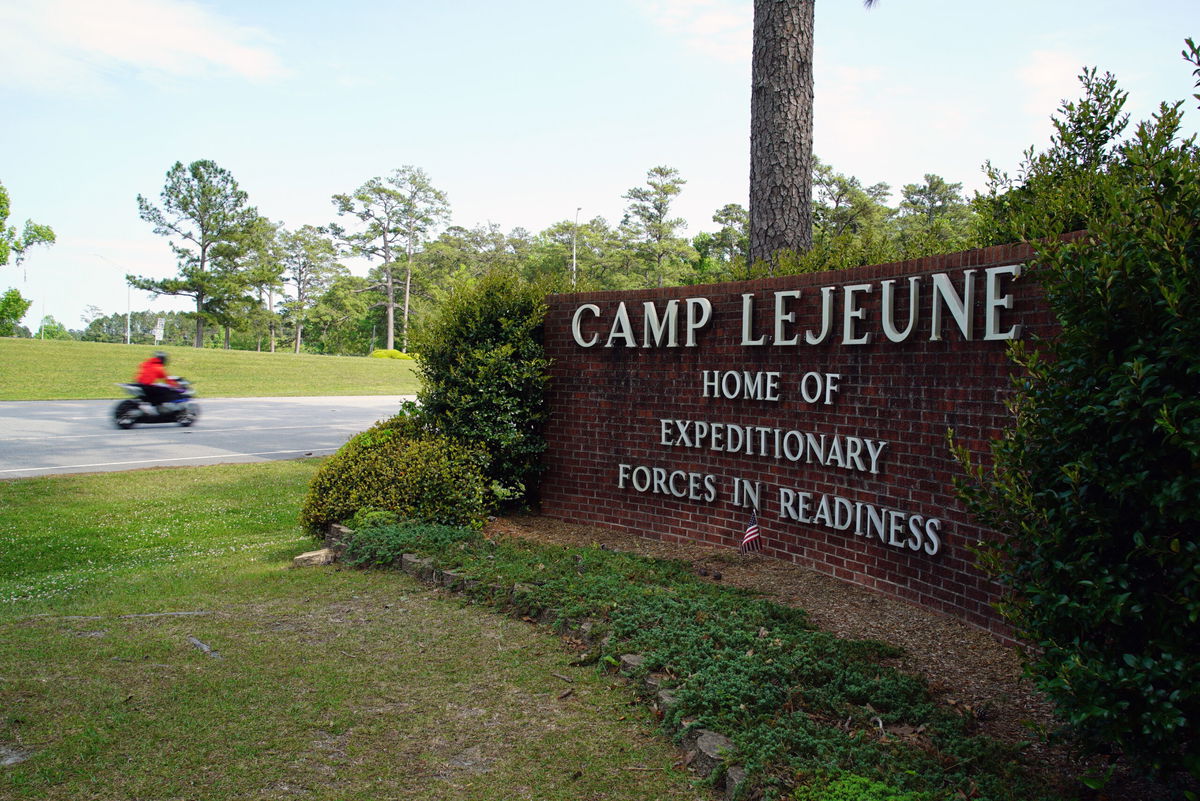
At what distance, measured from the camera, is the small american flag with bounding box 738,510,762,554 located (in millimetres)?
7008

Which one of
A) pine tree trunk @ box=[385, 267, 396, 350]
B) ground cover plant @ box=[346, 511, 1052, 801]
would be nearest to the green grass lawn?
ground cover plant @ box=[346, 511, 1052, 801]

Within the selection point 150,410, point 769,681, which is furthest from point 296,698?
point 150,410

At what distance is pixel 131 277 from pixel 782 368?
2209 inches

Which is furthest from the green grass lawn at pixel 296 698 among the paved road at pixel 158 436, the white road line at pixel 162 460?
the paved road at pixel 158 436

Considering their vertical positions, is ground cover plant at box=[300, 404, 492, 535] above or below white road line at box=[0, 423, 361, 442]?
above

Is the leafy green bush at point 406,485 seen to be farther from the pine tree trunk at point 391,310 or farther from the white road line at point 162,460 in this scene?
the pine tree trunk at point 391,310

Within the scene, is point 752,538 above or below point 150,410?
below

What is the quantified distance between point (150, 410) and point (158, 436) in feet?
6.53

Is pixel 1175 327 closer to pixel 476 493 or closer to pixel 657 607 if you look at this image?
pixel 657 607

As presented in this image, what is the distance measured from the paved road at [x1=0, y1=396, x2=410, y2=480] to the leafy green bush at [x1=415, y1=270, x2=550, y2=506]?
686cm

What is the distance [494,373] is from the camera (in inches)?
340

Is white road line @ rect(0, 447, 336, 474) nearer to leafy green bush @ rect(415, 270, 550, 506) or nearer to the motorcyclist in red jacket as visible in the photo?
the motorcyclist in red jacket

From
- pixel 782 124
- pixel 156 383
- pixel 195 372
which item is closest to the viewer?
pixel 782 124

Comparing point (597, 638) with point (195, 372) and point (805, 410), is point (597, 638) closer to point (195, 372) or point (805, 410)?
point (805, 410)
